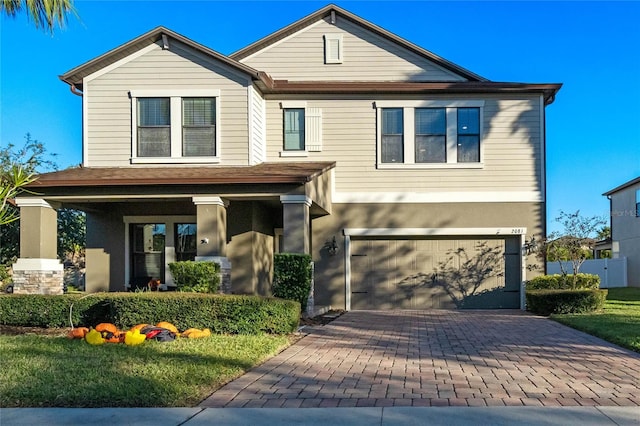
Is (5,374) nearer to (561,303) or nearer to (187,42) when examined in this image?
(187,42)

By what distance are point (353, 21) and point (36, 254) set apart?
37.9ft

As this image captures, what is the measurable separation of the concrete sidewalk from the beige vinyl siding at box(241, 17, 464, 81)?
48.6ft

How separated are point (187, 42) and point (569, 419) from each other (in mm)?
→ 13912

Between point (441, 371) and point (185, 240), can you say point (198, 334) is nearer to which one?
point (441, 371)

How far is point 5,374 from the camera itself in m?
8.16

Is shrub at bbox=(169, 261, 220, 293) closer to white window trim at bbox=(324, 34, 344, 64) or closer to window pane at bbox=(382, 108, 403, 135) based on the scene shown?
window pane at bbox=(382, 108, 403, 135)

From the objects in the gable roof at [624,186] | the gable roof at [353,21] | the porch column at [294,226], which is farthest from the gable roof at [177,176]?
the gable roof at [624,186]

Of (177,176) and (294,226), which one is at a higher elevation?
(177,176)

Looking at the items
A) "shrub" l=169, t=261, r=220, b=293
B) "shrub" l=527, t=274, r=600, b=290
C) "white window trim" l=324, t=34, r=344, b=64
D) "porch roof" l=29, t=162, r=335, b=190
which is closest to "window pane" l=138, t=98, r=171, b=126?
"porch roof" l=29, t=162, r=335, b=190

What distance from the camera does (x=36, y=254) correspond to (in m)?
15.4

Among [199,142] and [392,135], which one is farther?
[392,135]

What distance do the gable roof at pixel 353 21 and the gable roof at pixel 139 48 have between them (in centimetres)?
327

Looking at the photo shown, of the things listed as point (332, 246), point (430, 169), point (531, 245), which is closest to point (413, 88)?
point (430, 169)

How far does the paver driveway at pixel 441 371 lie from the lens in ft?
23.4
